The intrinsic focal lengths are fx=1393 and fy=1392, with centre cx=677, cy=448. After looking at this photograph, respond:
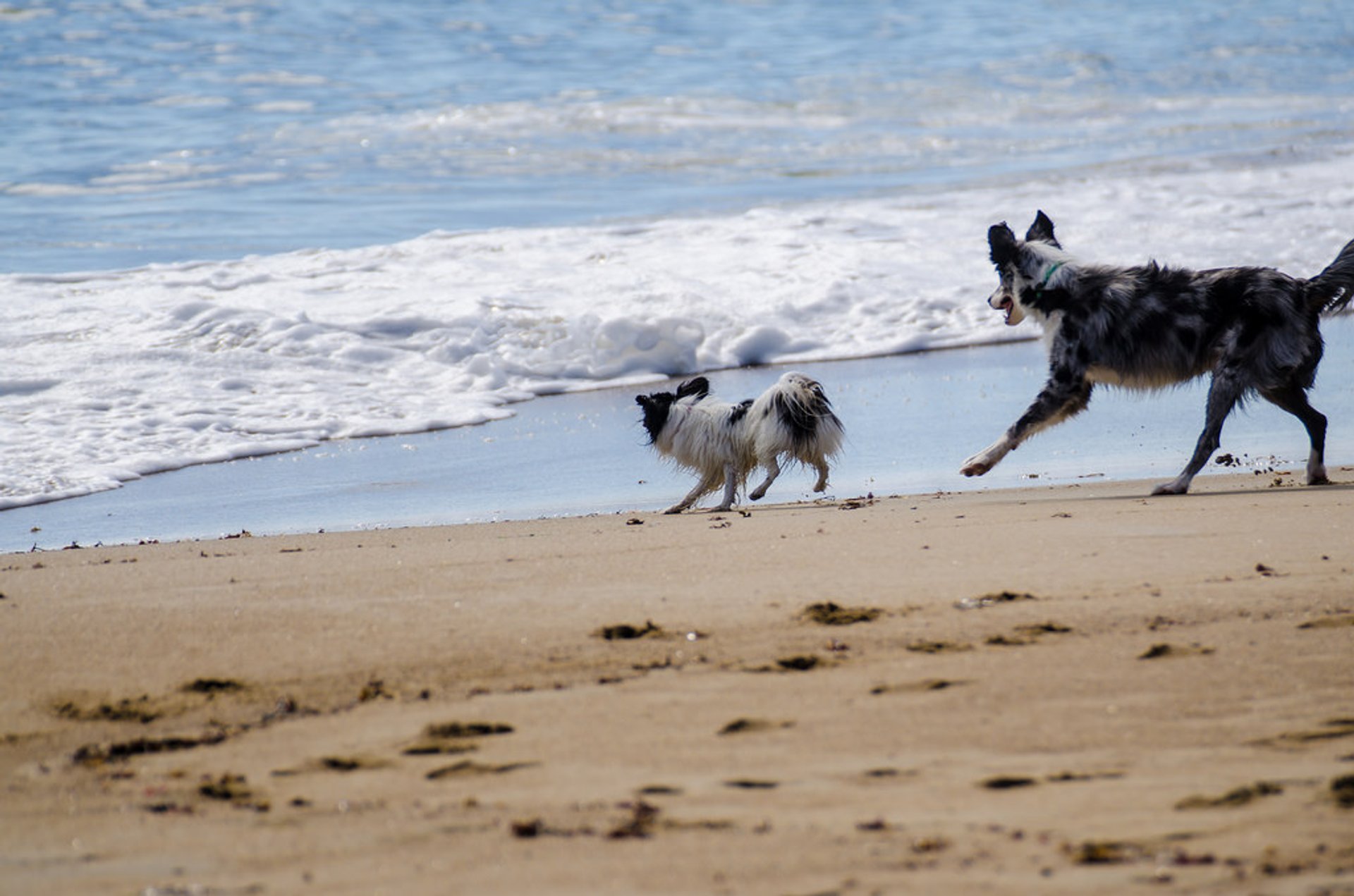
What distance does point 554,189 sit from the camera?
20203 millimetres

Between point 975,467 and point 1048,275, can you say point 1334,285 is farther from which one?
point 975,467

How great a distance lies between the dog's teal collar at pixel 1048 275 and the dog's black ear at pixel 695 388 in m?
2.10

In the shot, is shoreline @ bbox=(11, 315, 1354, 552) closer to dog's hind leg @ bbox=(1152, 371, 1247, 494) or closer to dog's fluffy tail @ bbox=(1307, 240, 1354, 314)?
dog's hind leg @ bbox=(1152, 371, 1247, 494)

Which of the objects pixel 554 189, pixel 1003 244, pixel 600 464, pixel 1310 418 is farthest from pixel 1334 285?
pixel 554 189

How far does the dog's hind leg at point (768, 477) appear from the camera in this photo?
7.86 metres

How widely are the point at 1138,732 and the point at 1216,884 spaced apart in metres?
0.82

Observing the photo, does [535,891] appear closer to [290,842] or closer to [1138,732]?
[290,842]

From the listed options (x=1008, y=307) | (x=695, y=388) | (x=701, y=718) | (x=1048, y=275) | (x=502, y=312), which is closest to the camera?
(x=701, y=718)

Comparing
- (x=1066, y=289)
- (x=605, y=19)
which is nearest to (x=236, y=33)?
(x=605, y=19)

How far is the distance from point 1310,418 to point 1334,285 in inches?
26.4

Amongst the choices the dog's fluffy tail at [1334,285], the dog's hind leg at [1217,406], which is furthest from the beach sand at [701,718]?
the dog's fluffy tail at [1334,285]

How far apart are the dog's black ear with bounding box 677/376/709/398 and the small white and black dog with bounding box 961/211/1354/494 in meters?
1.87

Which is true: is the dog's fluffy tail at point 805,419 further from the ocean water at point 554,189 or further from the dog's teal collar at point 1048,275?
the dog's teal collar at point 1048,275

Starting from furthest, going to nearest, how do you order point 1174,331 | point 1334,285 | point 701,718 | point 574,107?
1. point 574,107
2. point 1174,331
3. point 1334,285
4. point 701,718
